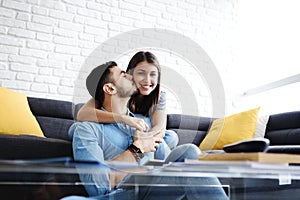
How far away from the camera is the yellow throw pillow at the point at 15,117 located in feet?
6.64

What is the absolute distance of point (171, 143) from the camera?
135cm

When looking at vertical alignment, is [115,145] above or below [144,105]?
below

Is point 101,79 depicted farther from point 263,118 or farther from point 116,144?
point 263,118

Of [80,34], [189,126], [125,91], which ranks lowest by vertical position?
[189,126]

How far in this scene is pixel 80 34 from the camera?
3.25m

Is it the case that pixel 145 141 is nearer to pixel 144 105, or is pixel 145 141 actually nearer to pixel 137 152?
pixel 137 152

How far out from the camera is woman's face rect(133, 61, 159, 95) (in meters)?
1.24

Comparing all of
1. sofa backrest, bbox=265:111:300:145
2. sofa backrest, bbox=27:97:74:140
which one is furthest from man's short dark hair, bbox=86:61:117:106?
sofa backrest, bbox=265:111:300:145

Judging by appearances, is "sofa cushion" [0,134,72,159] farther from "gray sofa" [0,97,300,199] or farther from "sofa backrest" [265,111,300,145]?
"sofa backrest" [265,111,300,145]

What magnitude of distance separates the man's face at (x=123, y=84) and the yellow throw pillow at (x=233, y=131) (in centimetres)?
165

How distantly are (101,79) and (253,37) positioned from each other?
2.98 m

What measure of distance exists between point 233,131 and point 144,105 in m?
1.67

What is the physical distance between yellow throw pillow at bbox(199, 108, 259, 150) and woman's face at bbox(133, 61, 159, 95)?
5.31ft

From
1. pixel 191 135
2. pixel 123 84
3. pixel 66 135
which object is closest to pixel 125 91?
pixel 123 84
